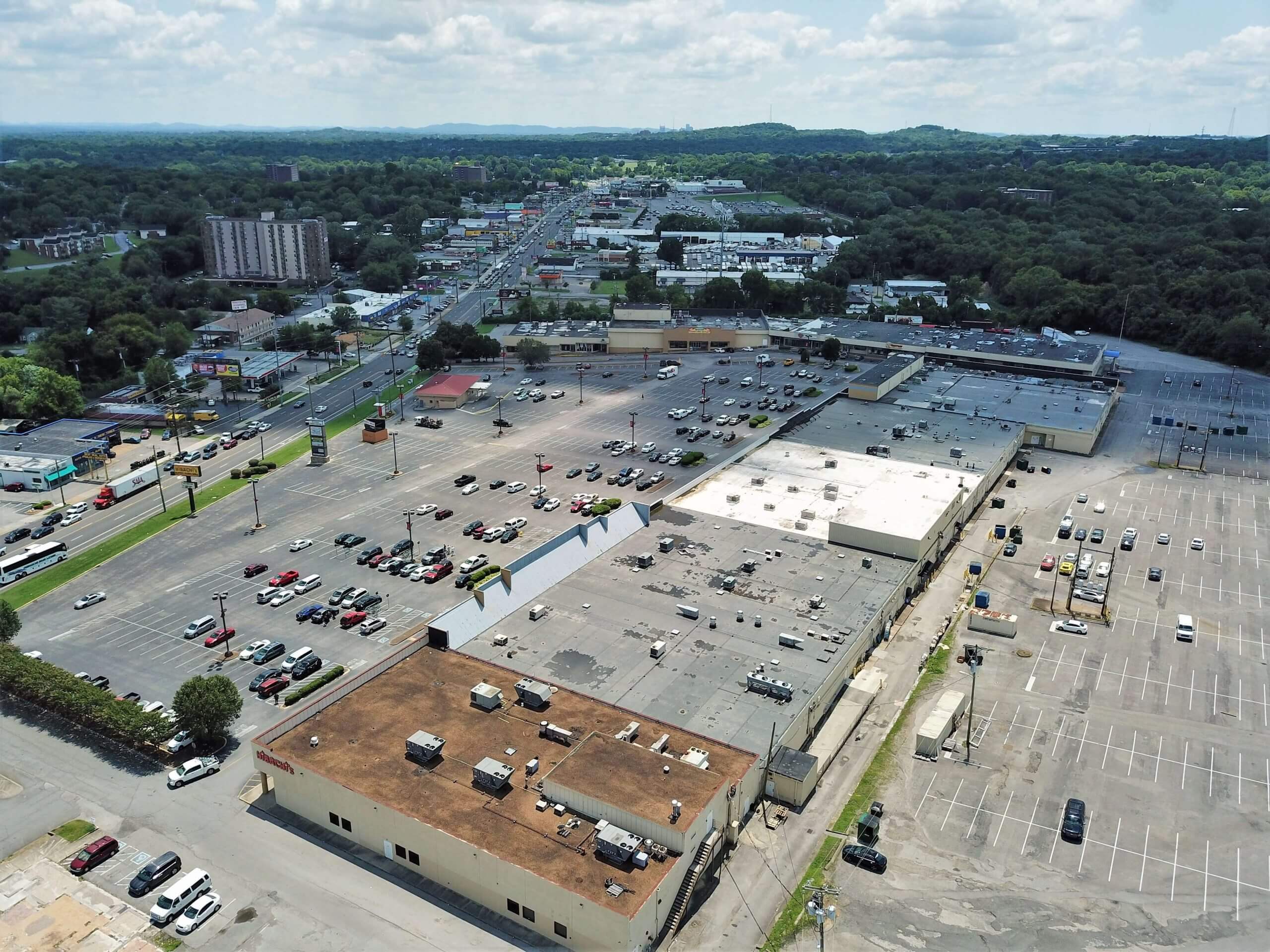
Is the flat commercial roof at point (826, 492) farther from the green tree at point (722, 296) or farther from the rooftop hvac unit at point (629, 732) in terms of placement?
the green tree at point (722, 296)

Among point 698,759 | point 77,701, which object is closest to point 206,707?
point 77,701

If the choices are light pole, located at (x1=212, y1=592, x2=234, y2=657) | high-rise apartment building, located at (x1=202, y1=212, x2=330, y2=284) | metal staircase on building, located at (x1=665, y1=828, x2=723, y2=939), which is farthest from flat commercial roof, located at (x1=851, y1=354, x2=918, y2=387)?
high-rise apartment building, located at (x1=202, y1=212, x2=330, y2=284)

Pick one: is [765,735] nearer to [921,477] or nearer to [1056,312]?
[921,477]

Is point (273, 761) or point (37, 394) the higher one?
point (37, 394)

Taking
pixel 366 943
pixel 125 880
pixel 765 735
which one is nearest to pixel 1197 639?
pixel 765 735

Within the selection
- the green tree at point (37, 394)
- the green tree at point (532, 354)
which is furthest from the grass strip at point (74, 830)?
the green tree at point (532, 354)

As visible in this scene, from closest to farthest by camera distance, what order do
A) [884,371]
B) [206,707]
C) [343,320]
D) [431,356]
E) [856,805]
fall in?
[856,805], [206,707], [884,371], [431,356], [343,320]

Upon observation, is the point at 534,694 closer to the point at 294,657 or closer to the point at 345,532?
the point at 294,657
